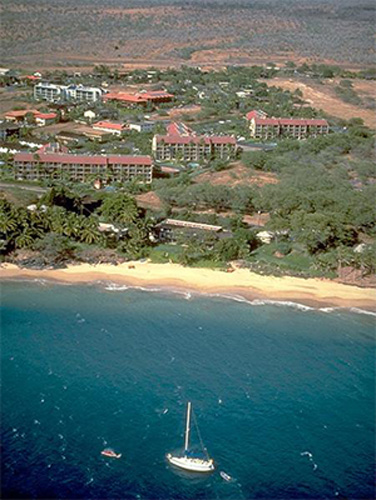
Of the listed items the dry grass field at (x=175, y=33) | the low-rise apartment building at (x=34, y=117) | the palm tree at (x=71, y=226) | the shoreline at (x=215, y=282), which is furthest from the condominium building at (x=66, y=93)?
the shoreline at (x=215, y=282)

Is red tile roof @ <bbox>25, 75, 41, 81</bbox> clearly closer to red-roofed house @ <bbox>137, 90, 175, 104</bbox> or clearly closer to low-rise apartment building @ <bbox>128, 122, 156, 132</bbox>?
red-roofed house @ <bbox>137, 90, 175, 104</bbox>

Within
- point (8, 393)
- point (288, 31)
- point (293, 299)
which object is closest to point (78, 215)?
point (293, 299)

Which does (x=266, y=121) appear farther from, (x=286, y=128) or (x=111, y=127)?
(x=111, y=127)

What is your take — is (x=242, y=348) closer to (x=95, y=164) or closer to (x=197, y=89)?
(x=95, y=164)

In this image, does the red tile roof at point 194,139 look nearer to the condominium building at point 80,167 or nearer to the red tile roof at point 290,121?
the condominium building at point 80,167

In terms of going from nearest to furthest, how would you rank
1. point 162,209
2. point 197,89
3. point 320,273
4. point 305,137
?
point 320,273, point 162,209, point 305,137, point 197,89

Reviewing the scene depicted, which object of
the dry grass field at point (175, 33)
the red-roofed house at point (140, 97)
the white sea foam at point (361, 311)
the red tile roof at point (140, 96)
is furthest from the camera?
the dry grass field at point (175, 33)

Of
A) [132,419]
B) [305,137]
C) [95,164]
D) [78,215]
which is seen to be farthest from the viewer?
[305,137]

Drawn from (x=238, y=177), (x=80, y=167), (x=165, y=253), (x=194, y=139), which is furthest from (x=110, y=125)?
(x=165, y=253)
